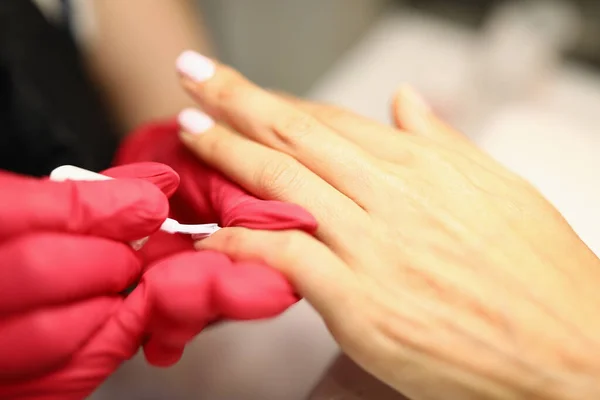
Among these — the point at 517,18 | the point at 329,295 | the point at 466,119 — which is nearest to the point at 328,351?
the point at 329,295

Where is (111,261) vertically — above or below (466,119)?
below

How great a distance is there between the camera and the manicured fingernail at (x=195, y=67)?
19.8 inches

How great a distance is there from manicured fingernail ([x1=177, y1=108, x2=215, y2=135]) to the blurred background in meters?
0.20

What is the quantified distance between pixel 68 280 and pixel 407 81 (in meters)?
0.72

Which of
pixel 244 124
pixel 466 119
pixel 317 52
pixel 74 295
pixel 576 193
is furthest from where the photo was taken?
pixel 317 52

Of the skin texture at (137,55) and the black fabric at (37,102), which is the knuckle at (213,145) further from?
the skin texture at (137,55)

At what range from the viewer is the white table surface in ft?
1.77

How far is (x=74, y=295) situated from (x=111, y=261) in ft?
0.10

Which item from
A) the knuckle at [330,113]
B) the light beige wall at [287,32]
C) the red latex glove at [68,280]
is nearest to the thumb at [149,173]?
the red latex glove at [68,280]

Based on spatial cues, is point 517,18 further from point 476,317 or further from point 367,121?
point 476,317

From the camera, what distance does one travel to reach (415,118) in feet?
1.76

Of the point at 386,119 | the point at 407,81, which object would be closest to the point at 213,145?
the point at 386,119

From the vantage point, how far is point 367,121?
0.52 metres

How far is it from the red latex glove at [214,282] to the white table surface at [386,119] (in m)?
0.14
